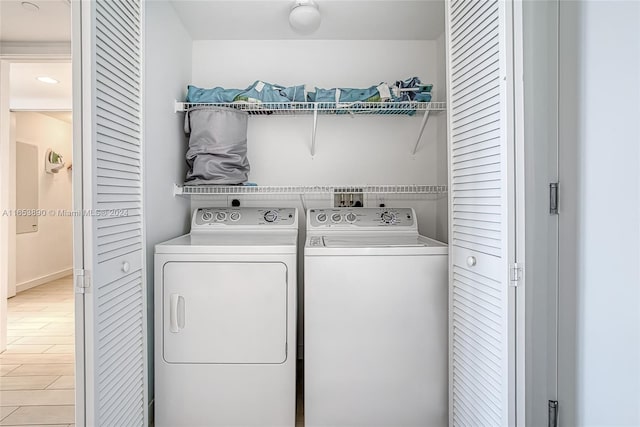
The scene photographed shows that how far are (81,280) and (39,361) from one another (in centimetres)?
130

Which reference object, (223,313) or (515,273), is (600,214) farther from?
(223,313)

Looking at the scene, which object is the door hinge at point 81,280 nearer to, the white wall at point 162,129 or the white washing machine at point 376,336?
the white wall at point 162,129

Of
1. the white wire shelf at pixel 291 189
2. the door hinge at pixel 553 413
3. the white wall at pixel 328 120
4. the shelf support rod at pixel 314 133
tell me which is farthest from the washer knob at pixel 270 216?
the door hinge at pixel 553 413

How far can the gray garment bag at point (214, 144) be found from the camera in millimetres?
2207

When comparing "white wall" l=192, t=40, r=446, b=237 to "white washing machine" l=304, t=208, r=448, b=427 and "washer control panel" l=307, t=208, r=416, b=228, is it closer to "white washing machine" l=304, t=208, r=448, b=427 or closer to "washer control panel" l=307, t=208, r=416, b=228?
"washer control panel" l=307, t=208, r=416, b=228

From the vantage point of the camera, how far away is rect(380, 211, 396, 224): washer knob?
241cm

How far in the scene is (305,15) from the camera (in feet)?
6.86

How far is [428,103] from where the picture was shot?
2248mm

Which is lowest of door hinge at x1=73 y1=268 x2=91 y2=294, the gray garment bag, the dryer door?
the dryer door

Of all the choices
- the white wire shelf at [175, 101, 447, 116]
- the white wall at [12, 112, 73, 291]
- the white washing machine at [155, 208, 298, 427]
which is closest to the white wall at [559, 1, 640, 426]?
the white wire shelf at [175, 101, 447, 116]

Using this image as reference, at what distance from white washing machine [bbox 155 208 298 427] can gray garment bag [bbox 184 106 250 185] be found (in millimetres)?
604

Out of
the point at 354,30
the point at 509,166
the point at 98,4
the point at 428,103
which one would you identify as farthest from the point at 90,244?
the point at 354,30

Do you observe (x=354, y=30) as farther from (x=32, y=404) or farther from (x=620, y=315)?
(x=32, y=404)

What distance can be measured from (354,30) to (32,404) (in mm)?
2925
